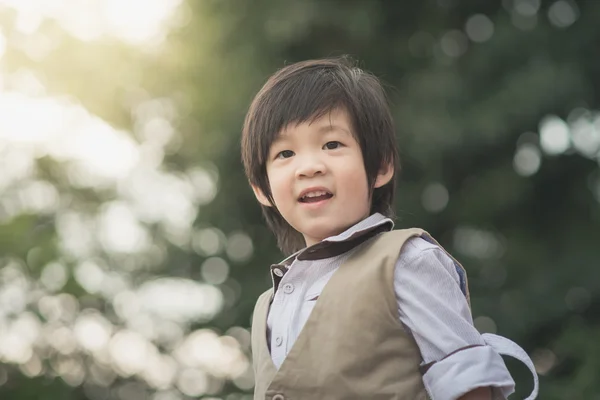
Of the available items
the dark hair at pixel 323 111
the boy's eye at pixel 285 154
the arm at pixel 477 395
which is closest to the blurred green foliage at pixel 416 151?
the dark hair at pixel 323 111

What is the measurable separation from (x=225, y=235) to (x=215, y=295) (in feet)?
1.27

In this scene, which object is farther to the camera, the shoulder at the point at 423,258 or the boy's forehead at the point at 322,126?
the boy's forehead at the point at 322,126

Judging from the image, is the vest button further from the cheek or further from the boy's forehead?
the boy's forehead

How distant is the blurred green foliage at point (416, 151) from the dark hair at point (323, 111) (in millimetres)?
3497

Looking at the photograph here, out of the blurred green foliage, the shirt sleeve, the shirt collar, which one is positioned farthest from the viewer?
the blurred green foliage

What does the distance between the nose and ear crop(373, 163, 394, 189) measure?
149 mm

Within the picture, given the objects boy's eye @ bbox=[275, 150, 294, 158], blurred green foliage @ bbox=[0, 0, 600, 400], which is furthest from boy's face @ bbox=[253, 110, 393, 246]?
blurred green foliage @ bbox=[0, 0, 600, 400]

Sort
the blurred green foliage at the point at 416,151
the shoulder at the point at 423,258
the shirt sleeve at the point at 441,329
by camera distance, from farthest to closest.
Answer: the blurred green foliage at the point at 416,151 → the shoulder at the point at 423,258 → the shirt sleeve at the point at 441,329

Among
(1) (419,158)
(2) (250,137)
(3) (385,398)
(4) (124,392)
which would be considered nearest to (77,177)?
(4) (124,392)

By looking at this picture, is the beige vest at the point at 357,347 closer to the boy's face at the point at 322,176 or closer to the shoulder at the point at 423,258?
the shoulder at the point at 423,258

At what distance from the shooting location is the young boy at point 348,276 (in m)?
1.41

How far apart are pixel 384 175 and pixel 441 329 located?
16.0 inches

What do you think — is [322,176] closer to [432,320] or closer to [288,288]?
[288,288]

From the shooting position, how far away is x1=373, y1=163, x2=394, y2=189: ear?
1.70 m
